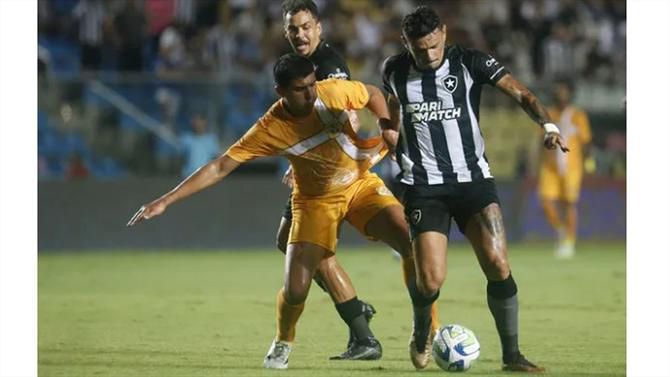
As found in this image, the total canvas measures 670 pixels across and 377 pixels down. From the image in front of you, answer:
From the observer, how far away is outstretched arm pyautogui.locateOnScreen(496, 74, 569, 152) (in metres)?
7.31

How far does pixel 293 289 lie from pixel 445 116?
149 cm

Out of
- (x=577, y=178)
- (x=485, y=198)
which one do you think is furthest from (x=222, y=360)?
(x=577, y=178)

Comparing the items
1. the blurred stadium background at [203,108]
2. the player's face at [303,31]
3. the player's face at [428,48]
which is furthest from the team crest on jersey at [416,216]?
the blurred stadium background at [203,108]

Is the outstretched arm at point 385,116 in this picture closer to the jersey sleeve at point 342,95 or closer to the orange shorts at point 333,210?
the jersey sleeve at point 342,95

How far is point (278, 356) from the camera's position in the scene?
27.5ft

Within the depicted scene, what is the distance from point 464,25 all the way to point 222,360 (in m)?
16.1

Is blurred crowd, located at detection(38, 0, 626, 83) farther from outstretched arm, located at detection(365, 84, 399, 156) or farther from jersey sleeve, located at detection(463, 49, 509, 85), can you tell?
jersey sleeve, located at detection(463, 49, 509, 85)

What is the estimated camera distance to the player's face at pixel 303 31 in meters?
8.74

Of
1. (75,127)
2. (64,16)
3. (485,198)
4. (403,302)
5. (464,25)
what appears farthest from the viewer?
(464,25)

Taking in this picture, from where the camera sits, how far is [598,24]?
24.4 meters

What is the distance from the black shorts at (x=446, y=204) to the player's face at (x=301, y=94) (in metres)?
0.84

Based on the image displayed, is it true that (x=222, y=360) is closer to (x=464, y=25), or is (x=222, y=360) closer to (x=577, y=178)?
(x=577, y=178)

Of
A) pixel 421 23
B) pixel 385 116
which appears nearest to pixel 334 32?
pixel 385 116


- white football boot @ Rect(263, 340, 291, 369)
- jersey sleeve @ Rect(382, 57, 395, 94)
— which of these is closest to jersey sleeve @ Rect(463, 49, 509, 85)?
jersey sleeve @ Rect(382, 57, 395, 94)
